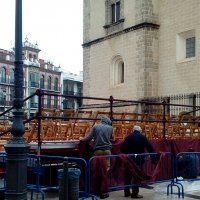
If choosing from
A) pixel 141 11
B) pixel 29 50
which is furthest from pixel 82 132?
pixel 29 50

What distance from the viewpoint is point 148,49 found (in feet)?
78.5

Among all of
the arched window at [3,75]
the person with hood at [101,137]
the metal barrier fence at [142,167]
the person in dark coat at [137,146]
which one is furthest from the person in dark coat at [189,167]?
the arched window at [3,75]

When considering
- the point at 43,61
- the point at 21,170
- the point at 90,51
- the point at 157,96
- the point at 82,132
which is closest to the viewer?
the point at 21,170

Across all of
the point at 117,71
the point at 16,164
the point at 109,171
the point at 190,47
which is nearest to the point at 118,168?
the point at 109,171

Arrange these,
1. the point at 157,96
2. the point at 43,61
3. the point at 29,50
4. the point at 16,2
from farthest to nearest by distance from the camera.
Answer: the point at 43,61 → the point at 29,50 → the point at 157,96 → the point at 16,2

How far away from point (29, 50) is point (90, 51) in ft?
146

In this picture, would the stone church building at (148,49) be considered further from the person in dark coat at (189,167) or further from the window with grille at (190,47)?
the person in dark coat at (189,167)

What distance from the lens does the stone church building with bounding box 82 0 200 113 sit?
875 inches

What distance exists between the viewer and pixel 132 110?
24.3 m

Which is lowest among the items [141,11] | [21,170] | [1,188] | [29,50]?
[1,188]

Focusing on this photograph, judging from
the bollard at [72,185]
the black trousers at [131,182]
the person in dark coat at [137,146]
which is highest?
the person in dark coat at [137,146]

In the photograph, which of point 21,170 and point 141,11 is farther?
point 141,11

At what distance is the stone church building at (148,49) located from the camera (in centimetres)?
2223

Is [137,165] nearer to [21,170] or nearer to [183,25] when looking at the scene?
[21,170]
